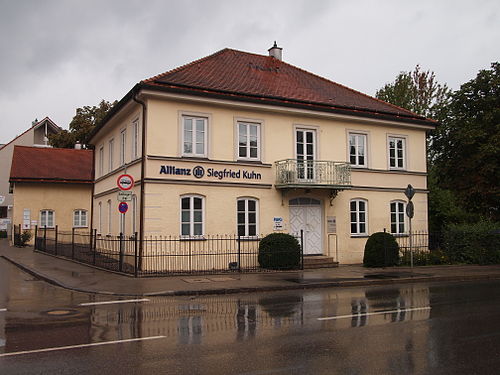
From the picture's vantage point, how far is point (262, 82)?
21031mm

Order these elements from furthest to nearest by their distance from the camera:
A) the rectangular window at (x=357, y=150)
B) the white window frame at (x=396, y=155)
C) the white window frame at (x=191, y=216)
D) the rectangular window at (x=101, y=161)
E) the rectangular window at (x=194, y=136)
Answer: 1. the rectangular window at (x=101, y=161)
2. the white window frame at (x=396, y=155)
3. the rectangular window at (x=357, y=150)
4. the rectangular window at (x=194, y=136)
5. the white window frame at (x=191, y=216)

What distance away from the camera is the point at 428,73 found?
41875 mm

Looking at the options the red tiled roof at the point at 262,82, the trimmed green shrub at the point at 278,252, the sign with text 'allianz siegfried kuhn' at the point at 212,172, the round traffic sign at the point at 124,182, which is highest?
the red tiled roof at the point at 262,82

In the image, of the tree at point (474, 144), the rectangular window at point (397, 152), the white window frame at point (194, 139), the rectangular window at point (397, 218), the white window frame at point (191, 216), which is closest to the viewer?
the white window frame at point (191, 216)

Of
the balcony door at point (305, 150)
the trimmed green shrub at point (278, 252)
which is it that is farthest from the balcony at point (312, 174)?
the trimmed green shrub at point (278, 252)

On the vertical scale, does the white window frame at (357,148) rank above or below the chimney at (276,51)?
below

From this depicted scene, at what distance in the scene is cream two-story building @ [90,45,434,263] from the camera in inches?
690

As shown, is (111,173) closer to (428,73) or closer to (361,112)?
(361,112)

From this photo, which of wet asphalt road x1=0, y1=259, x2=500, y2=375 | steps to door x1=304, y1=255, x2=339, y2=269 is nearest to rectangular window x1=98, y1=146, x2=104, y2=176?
steps to door x1=304, y1=255, x2=339, y2=269

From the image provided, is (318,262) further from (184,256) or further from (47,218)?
(47,218)

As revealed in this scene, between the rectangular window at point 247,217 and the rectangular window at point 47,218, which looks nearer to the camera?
the rectangular window at point 247,217

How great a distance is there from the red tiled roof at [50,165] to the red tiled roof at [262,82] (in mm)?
15009

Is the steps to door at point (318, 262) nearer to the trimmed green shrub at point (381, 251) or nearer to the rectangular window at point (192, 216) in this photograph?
the trimmed green shrub at point (381, 251)

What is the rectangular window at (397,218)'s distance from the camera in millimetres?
22031
